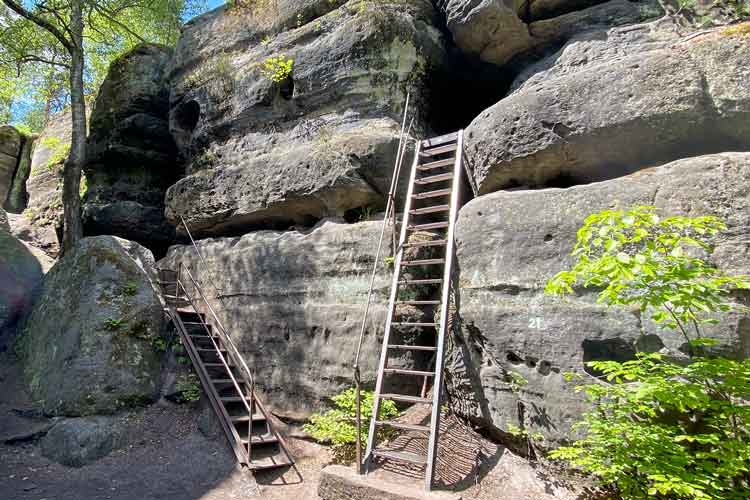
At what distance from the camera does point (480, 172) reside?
6.34 metres

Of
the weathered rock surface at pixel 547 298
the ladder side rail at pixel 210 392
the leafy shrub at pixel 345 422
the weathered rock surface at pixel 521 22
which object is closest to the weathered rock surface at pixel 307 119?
the weathered rock surface at pixel 521 22

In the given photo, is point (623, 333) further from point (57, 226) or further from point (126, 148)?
point (57, 226)


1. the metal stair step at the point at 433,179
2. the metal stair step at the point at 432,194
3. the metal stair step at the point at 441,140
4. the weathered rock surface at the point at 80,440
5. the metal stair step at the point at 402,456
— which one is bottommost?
the weathered rock surface at the point at 80,440

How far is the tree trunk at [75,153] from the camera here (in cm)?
1014

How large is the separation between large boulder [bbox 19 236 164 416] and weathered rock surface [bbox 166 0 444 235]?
6.31 feet

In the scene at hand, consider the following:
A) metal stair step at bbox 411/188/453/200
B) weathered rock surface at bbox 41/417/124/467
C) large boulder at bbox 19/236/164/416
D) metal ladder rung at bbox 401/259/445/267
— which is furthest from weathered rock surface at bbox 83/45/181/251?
metal ladder rung at bbox 401/259/445/267

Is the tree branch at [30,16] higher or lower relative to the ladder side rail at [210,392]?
higher

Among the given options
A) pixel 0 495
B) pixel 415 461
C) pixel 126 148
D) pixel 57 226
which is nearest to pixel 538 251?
pixel 415 461

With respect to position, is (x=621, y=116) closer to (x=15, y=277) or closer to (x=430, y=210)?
(x=430, y=210)

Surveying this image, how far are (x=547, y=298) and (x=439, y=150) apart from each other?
3.11 meters

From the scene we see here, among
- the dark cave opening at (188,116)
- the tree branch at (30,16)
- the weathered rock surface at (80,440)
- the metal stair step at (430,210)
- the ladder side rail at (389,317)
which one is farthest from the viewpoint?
the dark cave opening at (188,116)

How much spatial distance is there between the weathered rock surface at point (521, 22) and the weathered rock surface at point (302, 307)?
380 cm

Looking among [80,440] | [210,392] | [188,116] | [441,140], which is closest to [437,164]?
[441,140]

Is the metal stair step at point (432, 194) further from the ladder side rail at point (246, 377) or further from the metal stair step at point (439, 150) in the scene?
the ladder side rail at point (246, 377)
